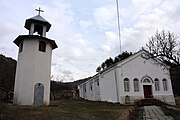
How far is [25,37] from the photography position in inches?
674

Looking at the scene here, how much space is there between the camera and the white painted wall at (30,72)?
16.1m

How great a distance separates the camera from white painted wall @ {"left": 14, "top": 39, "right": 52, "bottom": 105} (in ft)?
52.7

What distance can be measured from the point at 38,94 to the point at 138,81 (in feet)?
43.3

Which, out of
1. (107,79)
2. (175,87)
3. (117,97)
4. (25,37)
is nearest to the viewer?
(25,37)

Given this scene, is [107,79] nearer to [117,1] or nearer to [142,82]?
[142,82]

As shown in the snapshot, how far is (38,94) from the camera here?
16.3 m

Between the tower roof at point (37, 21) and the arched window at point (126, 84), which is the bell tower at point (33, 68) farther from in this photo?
the arched window at point (126, 84)

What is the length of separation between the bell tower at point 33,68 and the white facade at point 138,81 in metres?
9.90

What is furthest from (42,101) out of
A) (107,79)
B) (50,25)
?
(107,79)

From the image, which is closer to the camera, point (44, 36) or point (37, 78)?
point (37, 78)

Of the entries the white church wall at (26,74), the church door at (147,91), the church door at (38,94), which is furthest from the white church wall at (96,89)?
the white church wall at (26,74)

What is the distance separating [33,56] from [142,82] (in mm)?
14148

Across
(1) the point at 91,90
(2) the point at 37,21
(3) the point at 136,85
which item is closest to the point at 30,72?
(2) the point at 37,21

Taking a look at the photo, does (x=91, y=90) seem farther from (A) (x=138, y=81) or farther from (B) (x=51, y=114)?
(B) (x=51, y=114)
